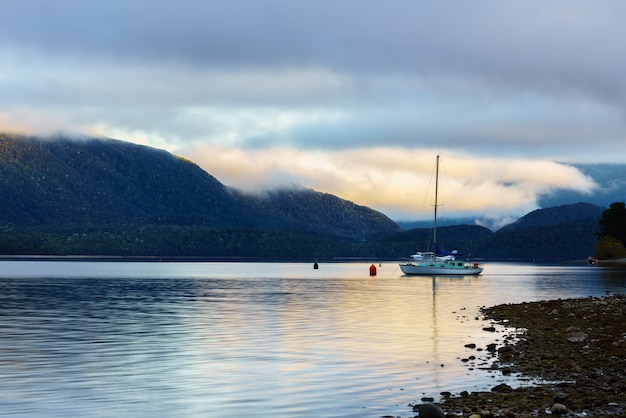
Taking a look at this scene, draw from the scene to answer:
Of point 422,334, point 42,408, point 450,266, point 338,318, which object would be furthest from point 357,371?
point 450,266

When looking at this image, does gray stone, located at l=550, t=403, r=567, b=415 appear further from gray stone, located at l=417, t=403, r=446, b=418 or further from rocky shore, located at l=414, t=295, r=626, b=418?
gray stone, located at l=417, t=403, r=446, b=418

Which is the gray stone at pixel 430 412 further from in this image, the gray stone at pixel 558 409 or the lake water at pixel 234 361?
the gray stone at pixel 558 409

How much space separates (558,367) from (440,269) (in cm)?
15791

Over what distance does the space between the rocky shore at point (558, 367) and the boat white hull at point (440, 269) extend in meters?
126

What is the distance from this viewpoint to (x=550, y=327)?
185 ft

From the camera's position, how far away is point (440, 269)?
636 feet

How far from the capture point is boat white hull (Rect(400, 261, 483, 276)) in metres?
193

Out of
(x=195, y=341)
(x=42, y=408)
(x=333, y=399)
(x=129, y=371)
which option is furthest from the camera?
(x=195, y=341)

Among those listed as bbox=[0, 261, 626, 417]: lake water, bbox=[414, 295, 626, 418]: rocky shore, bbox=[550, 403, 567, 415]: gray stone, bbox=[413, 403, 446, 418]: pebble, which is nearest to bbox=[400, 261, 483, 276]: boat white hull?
bbox=[0, 261, 626, 417]: lake water

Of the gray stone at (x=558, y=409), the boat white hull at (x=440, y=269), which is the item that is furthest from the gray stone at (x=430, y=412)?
the boat white hull at (x=440, y=269)

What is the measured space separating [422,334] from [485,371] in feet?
57.8

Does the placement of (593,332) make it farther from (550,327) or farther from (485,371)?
(485,371)

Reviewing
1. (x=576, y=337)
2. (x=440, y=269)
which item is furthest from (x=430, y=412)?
(x=440, y=269)

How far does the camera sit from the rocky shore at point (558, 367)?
89.6 ft
